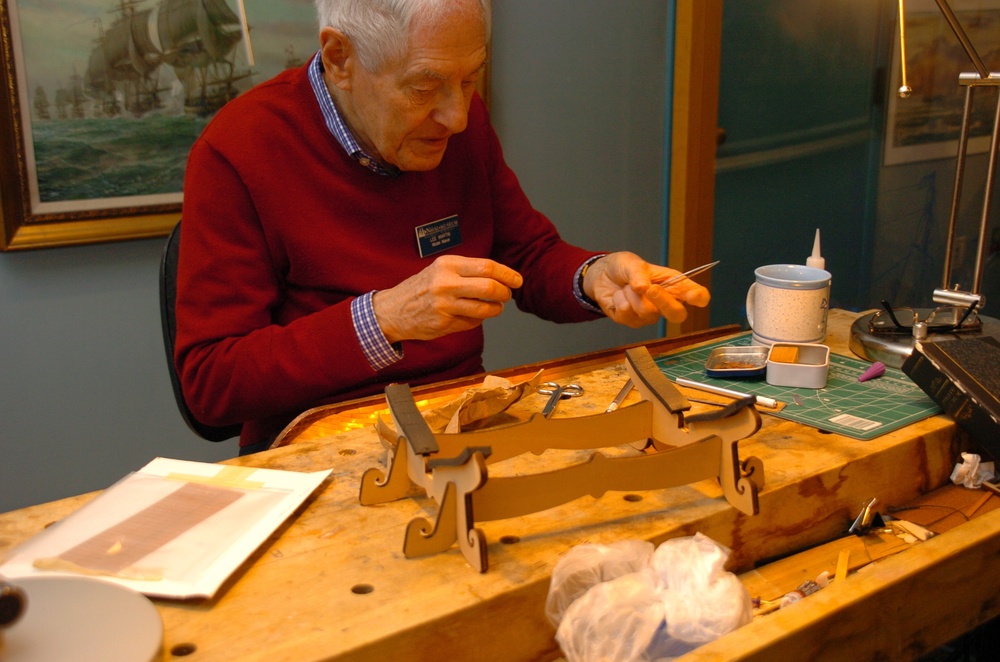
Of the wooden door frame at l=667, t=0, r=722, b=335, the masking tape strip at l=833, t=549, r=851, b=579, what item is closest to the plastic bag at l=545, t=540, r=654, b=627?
the masking tape strip at l=833, t=549, r=851, b=579

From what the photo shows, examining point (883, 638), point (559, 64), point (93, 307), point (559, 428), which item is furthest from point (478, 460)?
point (559, 64)

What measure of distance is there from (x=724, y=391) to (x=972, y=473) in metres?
0.33

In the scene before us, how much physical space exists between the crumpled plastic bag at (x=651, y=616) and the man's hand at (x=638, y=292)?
25.7 inches

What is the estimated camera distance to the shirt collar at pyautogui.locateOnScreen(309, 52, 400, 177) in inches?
59.6

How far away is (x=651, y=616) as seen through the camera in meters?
0.73

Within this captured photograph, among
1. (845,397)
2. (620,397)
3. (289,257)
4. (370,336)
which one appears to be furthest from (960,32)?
(289,257)

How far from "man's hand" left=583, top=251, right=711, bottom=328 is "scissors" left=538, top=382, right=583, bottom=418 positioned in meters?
0.21

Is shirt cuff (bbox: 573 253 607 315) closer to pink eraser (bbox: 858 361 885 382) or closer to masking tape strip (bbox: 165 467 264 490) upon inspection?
pink eraser (bbox: 858 361 885 382)

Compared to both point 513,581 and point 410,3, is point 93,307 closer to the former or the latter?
point 410,3

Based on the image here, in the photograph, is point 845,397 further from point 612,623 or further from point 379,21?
point 379,21

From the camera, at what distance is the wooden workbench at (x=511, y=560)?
0.73 metres

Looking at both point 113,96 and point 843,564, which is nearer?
point 843,564

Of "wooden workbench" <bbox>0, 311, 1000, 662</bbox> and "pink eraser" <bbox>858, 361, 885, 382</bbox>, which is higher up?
"pink eraser" <bbox>858, 361, 885, 382</bbox>

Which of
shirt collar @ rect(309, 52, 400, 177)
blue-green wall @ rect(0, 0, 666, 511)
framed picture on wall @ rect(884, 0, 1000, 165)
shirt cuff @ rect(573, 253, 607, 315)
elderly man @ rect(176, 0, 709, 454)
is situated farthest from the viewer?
framed picture on wall @ rect(884, 0, 1000, 165)
